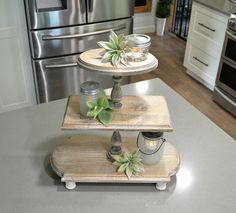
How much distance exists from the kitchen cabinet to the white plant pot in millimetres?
1259

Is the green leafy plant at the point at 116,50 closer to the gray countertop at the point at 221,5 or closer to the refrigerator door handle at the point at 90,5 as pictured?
the refrigerator door handle at the point at 90,5

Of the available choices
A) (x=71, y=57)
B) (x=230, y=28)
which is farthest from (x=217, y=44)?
(x=71, y=57)

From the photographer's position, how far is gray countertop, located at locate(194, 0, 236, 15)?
2.79 m

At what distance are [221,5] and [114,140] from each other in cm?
235

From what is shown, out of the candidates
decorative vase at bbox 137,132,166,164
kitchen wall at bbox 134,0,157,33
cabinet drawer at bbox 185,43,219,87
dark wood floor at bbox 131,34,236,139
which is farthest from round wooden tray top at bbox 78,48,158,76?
kitchen wall at bbox 134,0,157,33

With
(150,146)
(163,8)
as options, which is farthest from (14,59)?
(163,8)

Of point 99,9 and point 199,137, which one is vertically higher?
point 99,9

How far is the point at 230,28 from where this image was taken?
8.82 ft

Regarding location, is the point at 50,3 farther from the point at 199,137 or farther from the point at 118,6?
the point at 199,137

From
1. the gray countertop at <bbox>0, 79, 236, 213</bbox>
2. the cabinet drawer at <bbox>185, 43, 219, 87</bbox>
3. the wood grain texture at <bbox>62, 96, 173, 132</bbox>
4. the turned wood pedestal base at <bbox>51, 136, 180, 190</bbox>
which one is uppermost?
the wood grain texture at <bbox>62, 96, 173, 132</bbox>

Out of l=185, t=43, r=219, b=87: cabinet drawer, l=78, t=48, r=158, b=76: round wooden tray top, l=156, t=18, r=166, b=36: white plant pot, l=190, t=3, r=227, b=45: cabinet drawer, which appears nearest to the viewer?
l=78, t=48, r=158, b=76: round wooden tray top

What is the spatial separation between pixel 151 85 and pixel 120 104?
57cm

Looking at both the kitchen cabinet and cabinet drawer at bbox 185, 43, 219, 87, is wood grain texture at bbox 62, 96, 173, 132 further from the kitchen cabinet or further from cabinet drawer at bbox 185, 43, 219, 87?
cabinet drawer at bbox 185, 43, 219, 87

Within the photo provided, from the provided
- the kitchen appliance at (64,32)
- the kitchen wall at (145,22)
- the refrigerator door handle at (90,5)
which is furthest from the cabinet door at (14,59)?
the kitchen wall at (145,22)
